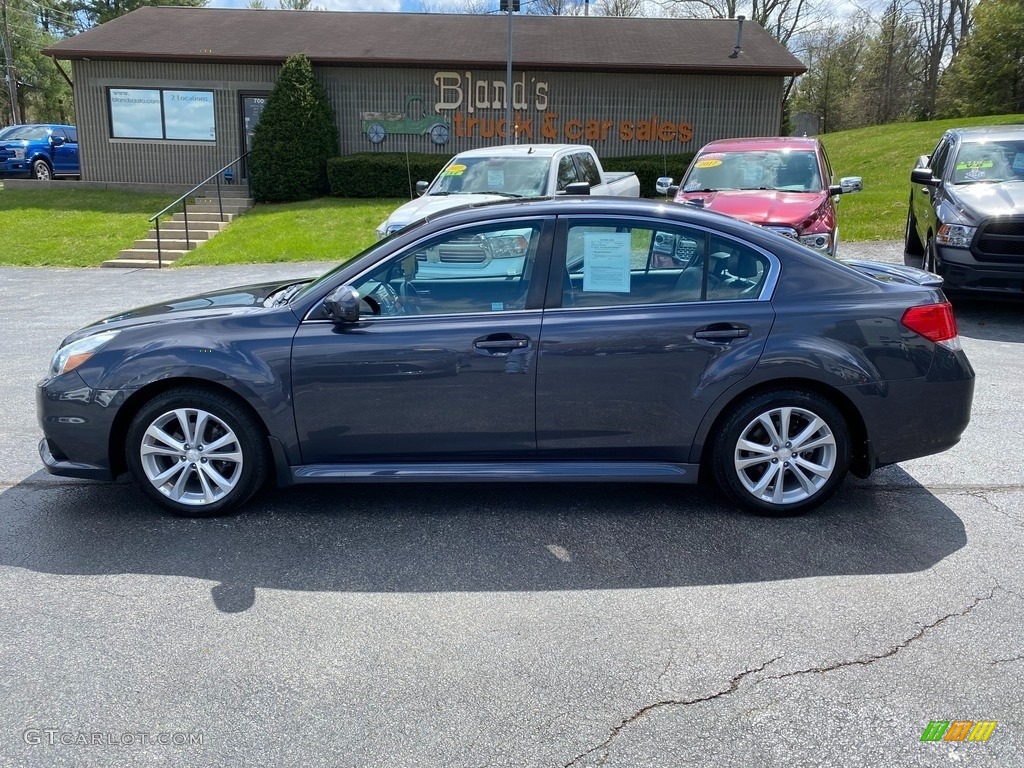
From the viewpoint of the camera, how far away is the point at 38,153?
24375 millimetres

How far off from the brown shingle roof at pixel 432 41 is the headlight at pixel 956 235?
14336 mm

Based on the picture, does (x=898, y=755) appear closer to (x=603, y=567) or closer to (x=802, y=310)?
(x=603, y=567)

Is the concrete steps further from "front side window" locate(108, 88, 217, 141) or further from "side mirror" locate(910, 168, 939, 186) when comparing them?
"side mirror" locate(910, 168, 939, 186)

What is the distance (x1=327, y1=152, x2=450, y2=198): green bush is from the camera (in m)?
21.7

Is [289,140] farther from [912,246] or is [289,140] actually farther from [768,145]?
[912,246]

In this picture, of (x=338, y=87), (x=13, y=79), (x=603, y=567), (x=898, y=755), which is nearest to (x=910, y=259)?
(x=603, y=567)

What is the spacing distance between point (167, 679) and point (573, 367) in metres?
2.24

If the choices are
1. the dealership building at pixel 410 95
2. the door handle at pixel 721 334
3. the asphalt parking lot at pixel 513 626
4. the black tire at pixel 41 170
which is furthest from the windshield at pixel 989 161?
the black tire at pixel 41 170

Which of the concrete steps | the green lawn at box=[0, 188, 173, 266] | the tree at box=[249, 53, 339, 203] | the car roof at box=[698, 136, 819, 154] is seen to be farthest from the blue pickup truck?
the car roof at box=[698, 136, 819, 154]

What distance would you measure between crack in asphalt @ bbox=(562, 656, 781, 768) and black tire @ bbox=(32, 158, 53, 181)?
25936 mm

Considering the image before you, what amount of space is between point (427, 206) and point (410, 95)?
13.7 meters

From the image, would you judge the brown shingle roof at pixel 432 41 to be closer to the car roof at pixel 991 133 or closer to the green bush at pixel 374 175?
the green bush at pixel 374 175

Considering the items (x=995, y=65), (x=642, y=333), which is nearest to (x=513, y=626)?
(x=642, y=333)

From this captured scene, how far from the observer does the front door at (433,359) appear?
4383 mm
